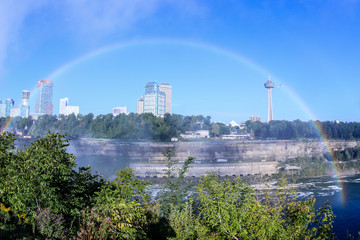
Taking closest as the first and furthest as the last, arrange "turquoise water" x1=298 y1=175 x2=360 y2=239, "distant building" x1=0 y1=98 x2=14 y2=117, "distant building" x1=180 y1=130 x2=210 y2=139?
"turquoise water" x1=298 y1=175 x2=360 y2=239 < "distant building" x1=180 y1=130 x2=210 y2=139 < "distant building" x1=0 y1=98 x2=14 y2=117

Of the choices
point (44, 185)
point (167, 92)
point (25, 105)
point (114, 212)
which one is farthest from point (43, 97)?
point (114, 212)

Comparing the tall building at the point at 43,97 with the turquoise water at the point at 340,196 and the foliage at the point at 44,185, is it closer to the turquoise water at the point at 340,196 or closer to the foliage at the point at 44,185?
the turquoise water at the point at 340,196

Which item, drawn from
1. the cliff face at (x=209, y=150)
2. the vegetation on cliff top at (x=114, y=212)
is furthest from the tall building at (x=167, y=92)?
the vegetation on cliff top at (x=114, y=212)

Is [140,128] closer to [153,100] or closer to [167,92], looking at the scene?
[153,100]

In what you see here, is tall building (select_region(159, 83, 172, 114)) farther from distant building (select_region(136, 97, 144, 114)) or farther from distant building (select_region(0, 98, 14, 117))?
distant building (select_region(0, 98, 14, 117))

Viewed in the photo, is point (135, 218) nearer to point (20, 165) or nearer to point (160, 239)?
point (160, 239)

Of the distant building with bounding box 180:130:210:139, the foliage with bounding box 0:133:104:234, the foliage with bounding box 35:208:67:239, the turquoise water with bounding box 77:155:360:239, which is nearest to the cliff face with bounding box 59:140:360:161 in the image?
the turquoise water with bounding box 77:155:360:239
